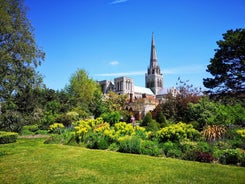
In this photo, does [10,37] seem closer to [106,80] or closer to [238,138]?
[238,138]

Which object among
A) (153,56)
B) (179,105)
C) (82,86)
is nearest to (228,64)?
(179,105)

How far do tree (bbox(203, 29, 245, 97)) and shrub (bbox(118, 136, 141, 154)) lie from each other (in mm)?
23669

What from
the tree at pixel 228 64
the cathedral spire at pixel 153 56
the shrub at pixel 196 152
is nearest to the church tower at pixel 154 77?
the cathedral spire at pixel 153 56

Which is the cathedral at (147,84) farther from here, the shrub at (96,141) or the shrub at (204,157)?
the shrub at (204,157)

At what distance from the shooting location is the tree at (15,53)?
67.9 ft

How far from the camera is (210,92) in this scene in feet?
101

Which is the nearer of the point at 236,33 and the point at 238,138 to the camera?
the point at 238,138

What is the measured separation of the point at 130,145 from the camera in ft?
31.6

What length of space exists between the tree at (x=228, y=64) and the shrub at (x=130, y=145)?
2367 cm

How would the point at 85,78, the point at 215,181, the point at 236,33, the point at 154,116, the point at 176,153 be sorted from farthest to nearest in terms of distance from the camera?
the point at 85,78, the point at 236,33, the point at 154,116, the point at 176,153, the point at 215,181

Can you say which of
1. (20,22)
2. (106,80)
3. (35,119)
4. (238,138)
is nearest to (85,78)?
(35,119)

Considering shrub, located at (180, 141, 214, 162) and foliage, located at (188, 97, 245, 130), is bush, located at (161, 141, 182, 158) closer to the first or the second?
shrub, located at (180, 141, 214, 162)

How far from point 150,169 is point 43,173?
3577mm

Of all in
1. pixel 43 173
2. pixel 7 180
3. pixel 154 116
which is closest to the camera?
pixel 7 180
